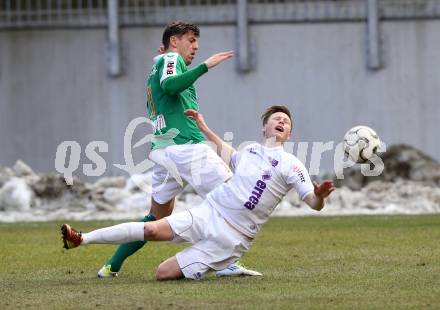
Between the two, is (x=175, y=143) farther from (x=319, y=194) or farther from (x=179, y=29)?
(x=319, y=194)

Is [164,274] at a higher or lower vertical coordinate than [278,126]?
lower

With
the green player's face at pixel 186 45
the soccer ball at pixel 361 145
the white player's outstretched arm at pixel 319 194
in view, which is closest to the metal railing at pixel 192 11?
the soccer ball at pixel 361 145

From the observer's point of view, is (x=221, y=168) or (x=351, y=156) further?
(x=351, y=156)

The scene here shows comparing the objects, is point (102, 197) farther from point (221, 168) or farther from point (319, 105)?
point (221, 168)

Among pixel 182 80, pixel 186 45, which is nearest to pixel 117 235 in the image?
pixel 182 80

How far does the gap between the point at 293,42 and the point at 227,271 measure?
13588 millimetres

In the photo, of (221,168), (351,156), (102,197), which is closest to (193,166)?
(221,168)

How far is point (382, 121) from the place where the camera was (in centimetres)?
2364

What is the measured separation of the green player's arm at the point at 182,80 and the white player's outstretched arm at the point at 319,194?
134 centimetres

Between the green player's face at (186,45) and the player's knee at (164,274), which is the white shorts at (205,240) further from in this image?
the green player's face at (186,45)

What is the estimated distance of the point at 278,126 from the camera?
33.8 ft

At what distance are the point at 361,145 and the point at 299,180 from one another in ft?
9.79

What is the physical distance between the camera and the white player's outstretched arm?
9398 millimetres

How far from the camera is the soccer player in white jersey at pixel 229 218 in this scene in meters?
10.2
